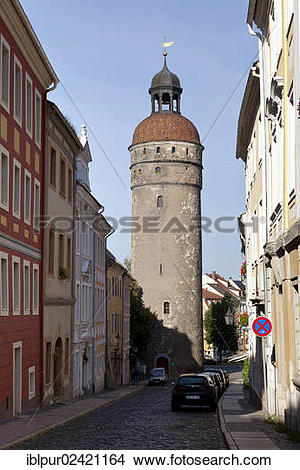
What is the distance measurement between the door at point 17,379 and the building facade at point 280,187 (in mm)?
7632

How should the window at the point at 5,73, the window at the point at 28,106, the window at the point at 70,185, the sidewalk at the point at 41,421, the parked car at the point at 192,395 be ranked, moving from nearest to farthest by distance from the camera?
the sidewalk at the point at 41,421 → the window at the point at 5,73 → the window at the point at 28,106 → the parked car at the point at 192,395 → the window at the point at 70,185

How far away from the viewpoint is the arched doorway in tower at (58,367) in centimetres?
2988

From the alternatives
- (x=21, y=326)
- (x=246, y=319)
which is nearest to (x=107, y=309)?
(x=246, y=319)

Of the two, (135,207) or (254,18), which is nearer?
(254,18)

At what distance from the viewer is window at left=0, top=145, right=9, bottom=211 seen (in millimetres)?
20656

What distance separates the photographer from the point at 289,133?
1587 cm

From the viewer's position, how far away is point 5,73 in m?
20.8

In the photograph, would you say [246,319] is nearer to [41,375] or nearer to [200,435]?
[41,375]

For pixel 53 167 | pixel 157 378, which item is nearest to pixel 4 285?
pixel 53 167

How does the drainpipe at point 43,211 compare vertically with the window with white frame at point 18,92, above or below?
below

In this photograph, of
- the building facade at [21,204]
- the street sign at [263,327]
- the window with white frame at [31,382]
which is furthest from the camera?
the window with white frame at [31,382]

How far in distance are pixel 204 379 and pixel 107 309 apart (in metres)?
23.5

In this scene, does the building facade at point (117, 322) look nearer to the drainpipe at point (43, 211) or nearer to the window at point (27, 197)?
the drainpipe at point (43, 211)

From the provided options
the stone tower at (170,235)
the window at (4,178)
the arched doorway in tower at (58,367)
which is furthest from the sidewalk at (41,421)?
the stone tower at (170,235)
